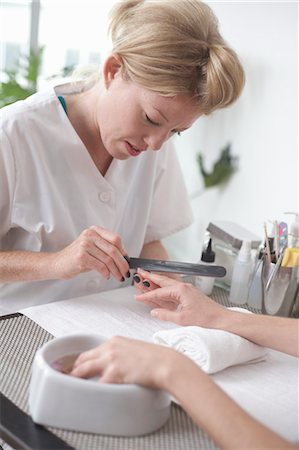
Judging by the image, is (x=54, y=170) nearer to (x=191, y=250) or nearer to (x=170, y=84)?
(x=170, y=84)

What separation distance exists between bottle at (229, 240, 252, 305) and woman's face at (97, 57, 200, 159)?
0.39 meters

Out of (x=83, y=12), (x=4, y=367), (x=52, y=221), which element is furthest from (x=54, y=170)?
(x=83, y=12)

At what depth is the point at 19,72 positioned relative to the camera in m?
3.09

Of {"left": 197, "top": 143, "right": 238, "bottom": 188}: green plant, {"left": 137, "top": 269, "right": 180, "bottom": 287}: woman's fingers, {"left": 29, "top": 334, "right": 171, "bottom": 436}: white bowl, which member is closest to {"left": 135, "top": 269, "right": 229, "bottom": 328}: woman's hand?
{"left": 137, "top": 269, "right": 180, "bottom": 287}: woman's fingers

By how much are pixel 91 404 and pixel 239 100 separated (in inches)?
85.0

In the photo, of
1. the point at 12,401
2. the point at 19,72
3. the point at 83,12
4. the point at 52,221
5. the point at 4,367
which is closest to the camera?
the point at 12,401

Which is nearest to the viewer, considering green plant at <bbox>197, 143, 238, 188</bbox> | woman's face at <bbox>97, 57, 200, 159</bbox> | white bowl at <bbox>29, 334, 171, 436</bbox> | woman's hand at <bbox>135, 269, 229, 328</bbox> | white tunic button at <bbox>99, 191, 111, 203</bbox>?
white bowl at <bbox>29, 334, 171, 436</bbox>

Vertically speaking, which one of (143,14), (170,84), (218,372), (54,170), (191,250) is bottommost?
(191,250)

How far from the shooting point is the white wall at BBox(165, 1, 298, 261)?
2.60 meters

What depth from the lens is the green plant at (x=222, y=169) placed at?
292 centimetres

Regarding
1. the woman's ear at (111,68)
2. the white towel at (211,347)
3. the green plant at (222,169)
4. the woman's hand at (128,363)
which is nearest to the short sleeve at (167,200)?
the woman's ear at (111,68)

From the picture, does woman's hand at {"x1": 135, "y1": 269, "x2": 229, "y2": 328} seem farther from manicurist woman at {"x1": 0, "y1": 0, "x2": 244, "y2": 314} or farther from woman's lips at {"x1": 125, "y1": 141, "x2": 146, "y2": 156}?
woman's lips at {"x1": 125, "y1": 141, "x2": 146, "y2": 156}

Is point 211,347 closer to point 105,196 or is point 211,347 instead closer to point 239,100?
point 105,196

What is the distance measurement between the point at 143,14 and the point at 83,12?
6.94 feet
